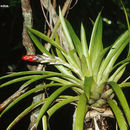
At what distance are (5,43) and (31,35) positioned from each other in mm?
1427

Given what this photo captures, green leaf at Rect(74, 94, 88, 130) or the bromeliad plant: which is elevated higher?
the bromeliad plant

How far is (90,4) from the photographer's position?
9.18 ft

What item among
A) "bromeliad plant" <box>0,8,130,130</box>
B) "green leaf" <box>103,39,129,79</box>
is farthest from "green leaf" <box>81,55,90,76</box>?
"green leaf" <box>103,39,129,79</box>

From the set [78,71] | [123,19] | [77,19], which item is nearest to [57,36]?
[78,71]

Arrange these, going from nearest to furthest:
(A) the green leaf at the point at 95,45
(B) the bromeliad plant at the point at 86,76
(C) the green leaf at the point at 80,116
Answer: (C) the green leaf at the point at 80,116, (B) the bromeliad plant at the point at 86,76, (A) the green leaf at the point at 95,45

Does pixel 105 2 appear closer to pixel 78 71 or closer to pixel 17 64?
pixel 17 64

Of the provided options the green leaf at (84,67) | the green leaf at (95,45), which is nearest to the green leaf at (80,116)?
the green leaf at (84,67)

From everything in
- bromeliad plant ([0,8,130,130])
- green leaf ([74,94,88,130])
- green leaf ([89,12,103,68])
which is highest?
green leaf ([89,12,103,68])

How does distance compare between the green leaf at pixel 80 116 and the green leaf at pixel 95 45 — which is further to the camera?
the green leaf at pixel 95 45

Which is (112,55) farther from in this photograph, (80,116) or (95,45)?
(80,116)

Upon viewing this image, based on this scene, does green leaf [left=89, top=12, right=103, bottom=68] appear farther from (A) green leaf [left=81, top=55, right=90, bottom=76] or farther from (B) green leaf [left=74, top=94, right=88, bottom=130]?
(B) green leaf [left=74, top=94, right=88, bottom=130]

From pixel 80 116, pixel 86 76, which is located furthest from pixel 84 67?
pixel 80 116

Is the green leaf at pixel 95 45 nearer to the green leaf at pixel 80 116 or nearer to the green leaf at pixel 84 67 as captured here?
the green leaf at pixel 84 67

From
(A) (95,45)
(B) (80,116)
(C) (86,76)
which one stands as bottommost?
(B) (80,116)
